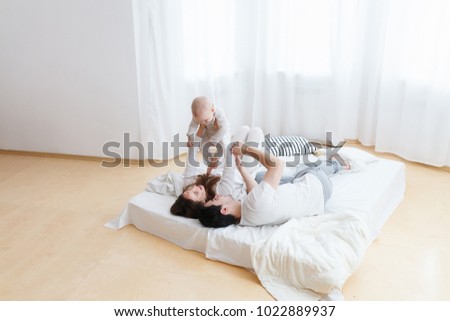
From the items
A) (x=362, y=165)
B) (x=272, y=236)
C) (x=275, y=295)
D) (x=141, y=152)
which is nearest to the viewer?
(x=275, y=295)

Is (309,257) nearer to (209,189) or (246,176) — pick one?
(246,176)

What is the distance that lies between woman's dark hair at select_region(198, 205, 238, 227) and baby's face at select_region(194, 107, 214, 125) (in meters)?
0.54

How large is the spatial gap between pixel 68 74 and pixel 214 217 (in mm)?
2131

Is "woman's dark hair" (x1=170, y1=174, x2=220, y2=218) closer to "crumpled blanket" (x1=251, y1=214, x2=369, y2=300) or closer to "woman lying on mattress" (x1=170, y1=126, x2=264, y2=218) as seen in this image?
"woman lying on mattress" (x1=170, y1=126, x2=264, y2=218)

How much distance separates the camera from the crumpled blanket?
211cm

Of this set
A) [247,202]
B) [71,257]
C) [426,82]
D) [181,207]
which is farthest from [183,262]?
[426,82]

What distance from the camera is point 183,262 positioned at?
8.03ft

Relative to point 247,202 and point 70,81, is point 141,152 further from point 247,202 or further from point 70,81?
point 247,202

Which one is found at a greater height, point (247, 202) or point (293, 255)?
point (247, 202)

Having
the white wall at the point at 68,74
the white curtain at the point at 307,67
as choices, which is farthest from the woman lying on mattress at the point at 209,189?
the white wall at the point at 68,74

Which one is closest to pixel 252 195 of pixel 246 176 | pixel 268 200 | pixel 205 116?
pixel 268 200

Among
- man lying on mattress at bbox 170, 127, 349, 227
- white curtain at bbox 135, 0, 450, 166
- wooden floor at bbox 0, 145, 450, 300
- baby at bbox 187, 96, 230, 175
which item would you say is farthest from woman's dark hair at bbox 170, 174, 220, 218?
white curtain at bbox 135, 0, 450, 166

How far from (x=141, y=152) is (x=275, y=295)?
2.09 meters

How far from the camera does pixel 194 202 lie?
2.52m
